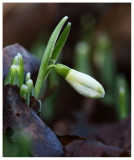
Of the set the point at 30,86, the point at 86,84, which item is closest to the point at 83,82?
the point at 86,84

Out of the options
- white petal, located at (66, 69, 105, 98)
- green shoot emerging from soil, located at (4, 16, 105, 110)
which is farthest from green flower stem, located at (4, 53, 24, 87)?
white petal, located at (66, 69, 105, 98)

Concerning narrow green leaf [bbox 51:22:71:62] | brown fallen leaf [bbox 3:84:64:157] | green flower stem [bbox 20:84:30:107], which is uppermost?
narrow green leaf [bbox 51:22:71:62]

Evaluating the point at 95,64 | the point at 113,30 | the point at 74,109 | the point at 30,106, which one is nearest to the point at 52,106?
the point at 74,109

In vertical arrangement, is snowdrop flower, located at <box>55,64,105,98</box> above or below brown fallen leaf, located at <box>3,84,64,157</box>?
above

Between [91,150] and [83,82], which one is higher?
[83,82]

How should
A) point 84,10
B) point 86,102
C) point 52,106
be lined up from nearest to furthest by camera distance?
point 52,106 → point 86,102 → point 84,10

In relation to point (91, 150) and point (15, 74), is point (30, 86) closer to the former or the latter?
point (15, 74)

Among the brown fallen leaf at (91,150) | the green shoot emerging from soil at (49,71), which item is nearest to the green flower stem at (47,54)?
the green shoot emerging from soil at (49,71)

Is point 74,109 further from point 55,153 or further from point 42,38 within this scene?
point 55,153

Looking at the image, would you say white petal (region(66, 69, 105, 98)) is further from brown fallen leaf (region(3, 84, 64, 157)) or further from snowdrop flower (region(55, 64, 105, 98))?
brown fallen leaf (region(3, 84, 64, 157))
